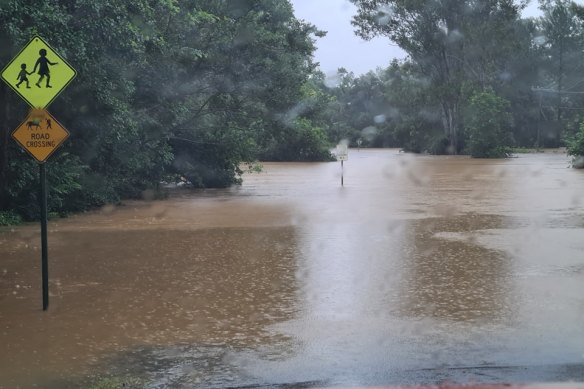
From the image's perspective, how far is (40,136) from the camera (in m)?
7.61

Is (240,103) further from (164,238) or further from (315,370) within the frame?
(315,370)

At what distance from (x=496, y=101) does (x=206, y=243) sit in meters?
51.8

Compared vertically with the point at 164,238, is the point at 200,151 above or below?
above

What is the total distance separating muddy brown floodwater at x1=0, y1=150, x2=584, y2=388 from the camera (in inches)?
228

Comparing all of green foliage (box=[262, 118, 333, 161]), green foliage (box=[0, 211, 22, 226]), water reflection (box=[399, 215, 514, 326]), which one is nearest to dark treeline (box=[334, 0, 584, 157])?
green foliage (box=[262, 118, 333, 161])

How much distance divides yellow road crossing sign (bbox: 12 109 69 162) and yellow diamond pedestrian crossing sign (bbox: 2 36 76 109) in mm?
242

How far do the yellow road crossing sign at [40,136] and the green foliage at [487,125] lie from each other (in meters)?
55.7

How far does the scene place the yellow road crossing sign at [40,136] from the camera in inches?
297

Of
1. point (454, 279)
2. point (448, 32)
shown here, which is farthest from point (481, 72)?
point (454, 279)

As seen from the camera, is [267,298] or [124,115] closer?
[267,298]

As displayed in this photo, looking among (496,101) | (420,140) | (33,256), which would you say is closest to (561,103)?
(420,140)

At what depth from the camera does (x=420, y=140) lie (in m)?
85.4

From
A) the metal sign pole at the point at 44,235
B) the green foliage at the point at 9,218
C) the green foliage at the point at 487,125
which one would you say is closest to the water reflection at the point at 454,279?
the metal sign pole at the point at 44,235

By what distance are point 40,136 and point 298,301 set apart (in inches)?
140
